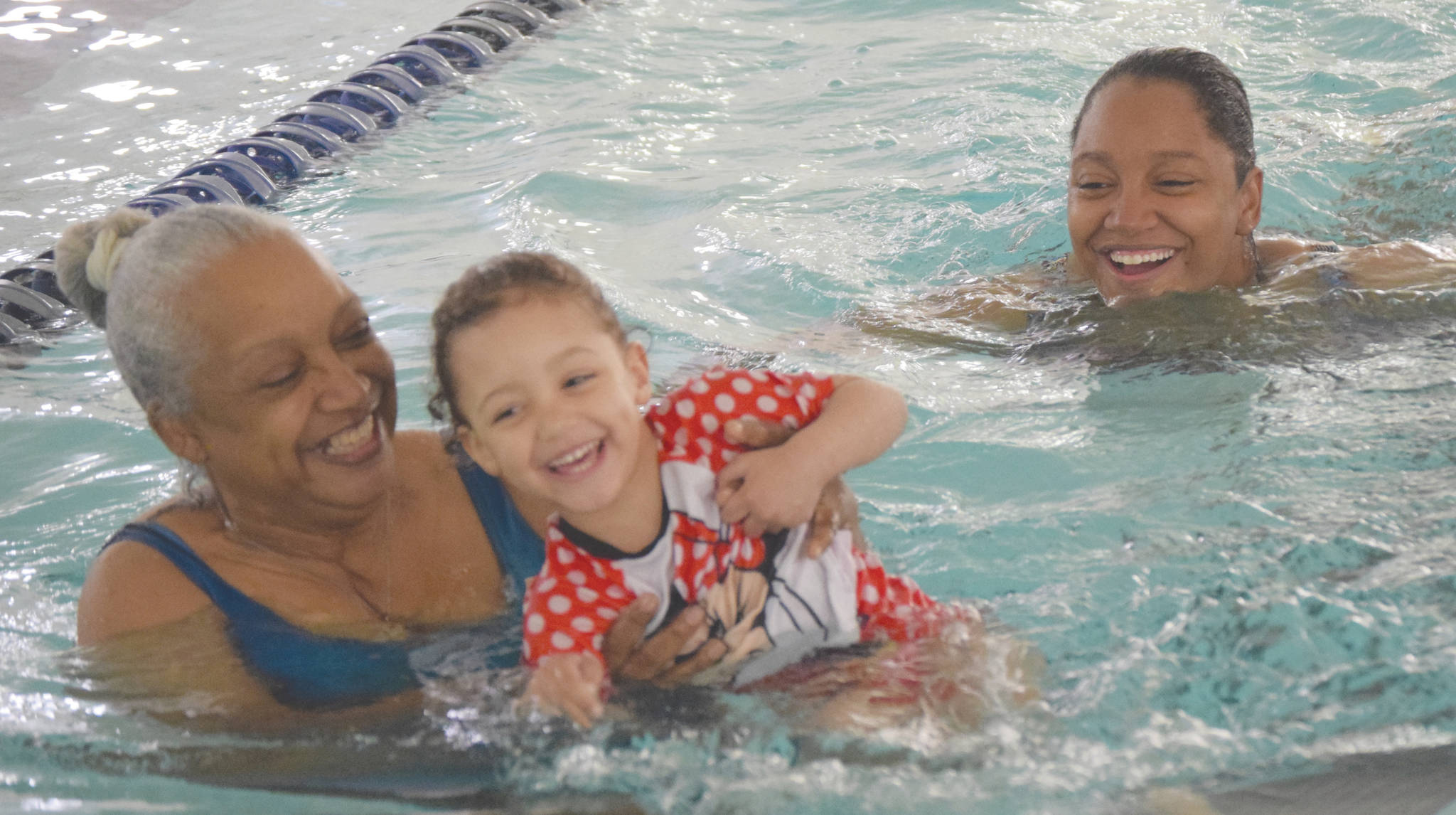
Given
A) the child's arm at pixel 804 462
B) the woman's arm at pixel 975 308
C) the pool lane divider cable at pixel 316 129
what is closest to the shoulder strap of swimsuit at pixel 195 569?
the child's arm at pixel 804 462

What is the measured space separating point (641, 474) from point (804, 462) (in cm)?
31

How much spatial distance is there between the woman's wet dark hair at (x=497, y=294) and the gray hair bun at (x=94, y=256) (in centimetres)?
69

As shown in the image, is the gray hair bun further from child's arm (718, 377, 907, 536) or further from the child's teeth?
child's arm (718, 377, 907, 536)

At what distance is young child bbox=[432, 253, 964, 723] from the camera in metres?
2.29

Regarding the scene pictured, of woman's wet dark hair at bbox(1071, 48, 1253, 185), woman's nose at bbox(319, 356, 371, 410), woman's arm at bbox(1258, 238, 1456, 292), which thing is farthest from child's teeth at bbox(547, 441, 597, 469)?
woman's arm at bbox(1258, 238, 1456, 292)

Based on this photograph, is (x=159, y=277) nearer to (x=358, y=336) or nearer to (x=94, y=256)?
(x=94, y=256)

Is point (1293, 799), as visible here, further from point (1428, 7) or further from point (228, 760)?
point (1428, 7)

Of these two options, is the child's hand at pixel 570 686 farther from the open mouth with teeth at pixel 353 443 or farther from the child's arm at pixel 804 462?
the open mouth with teeth at pixel 353 443

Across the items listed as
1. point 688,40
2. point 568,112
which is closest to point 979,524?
point 568,112

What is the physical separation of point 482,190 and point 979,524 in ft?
12.2

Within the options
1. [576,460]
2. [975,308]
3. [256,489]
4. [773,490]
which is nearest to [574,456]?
[576,460]

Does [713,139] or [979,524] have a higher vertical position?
[713,139]

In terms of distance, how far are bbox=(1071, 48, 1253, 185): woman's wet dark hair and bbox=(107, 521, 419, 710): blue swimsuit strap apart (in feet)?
8.15

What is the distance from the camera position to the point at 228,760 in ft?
8.16
